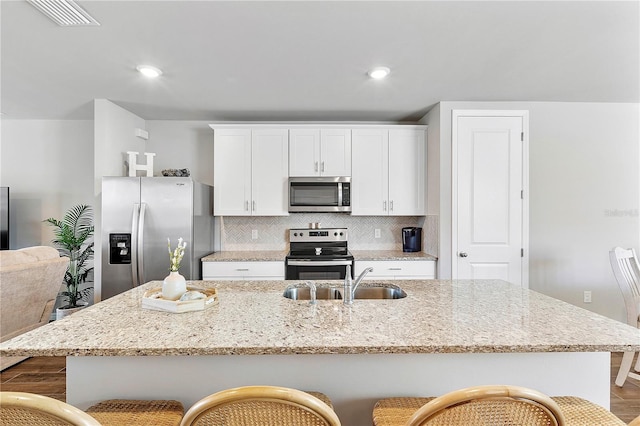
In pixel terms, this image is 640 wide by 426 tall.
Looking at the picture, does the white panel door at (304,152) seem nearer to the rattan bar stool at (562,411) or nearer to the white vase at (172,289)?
the white vase at (172,289)

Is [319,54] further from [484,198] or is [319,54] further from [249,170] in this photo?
[484,198]

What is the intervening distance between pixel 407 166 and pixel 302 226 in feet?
4.58

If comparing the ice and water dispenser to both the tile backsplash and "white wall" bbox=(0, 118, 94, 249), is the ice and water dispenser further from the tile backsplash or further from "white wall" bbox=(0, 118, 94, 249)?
"white wall" bbox=(0, 118, 94, 249)

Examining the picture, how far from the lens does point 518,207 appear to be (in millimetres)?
3457

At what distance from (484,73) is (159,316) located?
2.82 metres

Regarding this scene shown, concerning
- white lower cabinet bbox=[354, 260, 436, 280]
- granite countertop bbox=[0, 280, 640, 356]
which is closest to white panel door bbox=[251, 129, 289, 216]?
white lower cabinet bbox=[354, 260, 436, 280]

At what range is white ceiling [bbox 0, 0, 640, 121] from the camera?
1908 millimetres

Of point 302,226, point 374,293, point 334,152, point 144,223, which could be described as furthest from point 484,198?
point 144,223

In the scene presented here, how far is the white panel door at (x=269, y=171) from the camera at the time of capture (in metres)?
3.80


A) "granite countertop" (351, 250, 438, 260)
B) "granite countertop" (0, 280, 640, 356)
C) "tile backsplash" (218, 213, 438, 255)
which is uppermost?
"tile backsplash" (218, 213, 438, 255)

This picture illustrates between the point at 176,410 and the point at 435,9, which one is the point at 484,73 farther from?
the point at 176,410

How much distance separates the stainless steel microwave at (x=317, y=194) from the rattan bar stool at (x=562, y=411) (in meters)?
2.60

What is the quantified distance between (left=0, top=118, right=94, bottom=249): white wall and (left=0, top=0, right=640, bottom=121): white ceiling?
2.20 ft

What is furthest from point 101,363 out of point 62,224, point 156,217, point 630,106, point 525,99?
point 630,106
